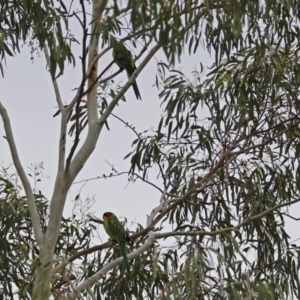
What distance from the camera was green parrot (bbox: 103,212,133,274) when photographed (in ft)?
13.2

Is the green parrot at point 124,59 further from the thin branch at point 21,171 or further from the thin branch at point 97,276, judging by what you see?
the thin branch at point 97,276

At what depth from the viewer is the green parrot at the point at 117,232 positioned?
4.02 metres

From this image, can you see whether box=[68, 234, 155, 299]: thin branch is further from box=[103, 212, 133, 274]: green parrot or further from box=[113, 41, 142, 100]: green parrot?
box=[113, 41, 142, 100]: green parrot

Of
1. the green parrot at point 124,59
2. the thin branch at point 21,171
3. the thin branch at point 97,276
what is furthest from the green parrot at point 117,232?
the green parrot at point 124,59

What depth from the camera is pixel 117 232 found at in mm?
4121

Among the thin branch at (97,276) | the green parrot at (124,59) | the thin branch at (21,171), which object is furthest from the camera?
the green parrot at (124,59)

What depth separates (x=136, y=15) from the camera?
3.28m

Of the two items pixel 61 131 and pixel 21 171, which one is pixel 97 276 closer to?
pixel 21 171

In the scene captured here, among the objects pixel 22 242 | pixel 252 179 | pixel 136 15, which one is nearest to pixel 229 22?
pixel 136 15

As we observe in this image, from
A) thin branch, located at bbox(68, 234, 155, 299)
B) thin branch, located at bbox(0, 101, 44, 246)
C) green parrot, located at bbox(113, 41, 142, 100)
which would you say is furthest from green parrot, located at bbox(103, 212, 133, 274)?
green parrot, located at bbox(113, 41, 142, 100)

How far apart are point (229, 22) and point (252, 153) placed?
1.33 m

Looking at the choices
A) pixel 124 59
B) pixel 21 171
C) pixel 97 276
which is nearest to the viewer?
pixel 97 276

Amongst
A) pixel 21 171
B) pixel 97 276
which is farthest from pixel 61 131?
pixel 97 276

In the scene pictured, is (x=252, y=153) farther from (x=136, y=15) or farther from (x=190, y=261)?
(x=136, y=15)
